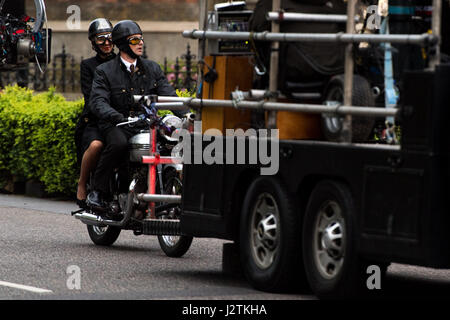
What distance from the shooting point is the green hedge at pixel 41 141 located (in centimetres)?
1731

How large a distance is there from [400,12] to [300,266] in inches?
74.5

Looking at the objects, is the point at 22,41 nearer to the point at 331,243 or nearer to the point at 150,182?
the point at 150,182

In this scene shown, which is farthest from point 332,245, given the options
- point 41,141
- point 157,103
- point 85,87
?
point 41,141

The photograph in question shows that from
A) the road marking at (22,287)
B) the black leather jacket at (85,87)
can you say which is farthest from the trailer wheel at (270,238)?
the black leather jacket at (85,87)

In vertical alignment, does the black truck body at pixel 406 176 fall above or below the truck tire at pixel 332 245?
above

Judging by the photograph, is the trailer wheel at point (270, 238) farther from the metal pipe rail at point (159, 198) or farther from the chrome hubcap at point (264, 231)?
the metal pipe rail at point (159, 198)

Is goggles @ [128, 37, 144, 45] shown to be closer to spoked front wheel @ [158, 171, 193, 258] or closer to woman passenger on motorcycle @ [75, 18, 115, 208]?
woman passenger on motorcycle @ [75, 18, 115, 208]

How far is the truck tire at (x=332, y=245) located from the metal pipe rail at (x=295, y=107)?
479 millimetres

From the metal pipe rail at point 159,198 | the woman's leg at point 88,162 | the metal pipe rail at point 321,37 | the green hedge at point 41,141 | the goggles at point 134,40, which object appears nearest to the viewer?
the metal pipe rail at point 321,37

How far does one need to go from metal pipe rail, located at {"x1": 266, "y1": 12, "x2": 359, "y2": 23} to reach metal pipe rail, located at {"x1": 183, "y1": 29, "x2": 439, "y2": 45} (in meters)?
0.12

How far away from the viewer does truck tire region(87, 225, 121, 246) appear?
12742 millimetres

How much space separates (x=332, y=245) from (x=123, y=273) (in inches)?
93.4

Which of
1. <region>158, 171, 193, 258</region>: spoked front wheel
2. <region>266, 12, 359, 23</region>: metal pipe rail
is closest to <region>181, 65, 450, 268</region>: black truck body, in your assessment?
<region>266, 12, 359, 23</region>: metal pipe rail

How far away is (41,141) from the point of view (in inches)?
700
